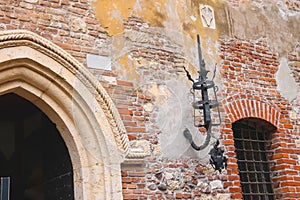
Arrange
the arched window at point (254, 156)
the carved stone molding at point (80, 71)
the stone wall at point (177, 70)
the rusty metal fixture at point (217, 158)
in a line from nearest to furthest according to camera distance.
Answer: the carved stone molding at point (80, 71) → the stone wall at point (177, 70) → the rusty metal fixture at point (217, 158) → the arched window at point (254, 156)

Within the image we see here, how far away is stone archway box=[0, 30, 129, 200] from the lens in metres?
4.27

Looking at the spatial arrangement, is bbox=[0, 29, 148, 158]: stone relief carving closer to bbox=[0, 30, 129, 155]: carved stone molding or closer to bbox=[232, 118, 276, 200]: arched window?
bbox=[0, 30, 129, 155]: carved stone molding

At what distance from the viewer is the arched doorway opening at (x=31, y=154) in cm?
490

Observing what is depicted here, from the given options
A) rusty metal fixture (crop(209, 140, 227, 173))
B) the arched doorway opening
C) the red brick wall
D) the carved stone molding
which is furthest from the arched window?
the arched doorway opening

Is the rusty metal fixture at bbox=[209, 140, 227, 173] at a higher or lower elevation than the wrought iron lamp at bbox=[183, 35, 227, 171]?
lower

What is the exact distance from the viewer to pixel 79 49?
15.0 ft

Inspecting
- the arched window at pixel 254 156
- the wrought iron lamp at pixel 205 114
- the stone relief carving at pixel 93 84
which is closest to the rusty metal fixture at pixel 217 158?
the wrought iron lamp at pixel 205 114

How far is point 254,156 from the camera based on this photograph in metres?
5.73

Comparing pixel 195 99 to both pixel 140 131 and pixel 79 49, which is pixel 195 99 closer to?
pixel 140 131

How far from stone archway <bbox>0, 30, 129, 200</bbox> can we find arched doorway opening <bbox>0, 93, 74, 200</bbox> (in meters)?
0.32

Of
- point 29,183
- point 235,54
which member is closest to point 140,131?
point 235,54

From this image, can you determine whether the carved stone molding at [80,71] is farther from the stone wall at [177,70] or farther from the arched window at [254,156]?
the arched window at [254,156]

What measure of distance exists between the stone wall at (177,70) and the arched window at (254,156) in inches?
4.0

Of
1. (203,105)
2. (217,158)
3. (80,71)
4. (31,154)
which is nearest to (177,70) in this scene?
(203,105)
